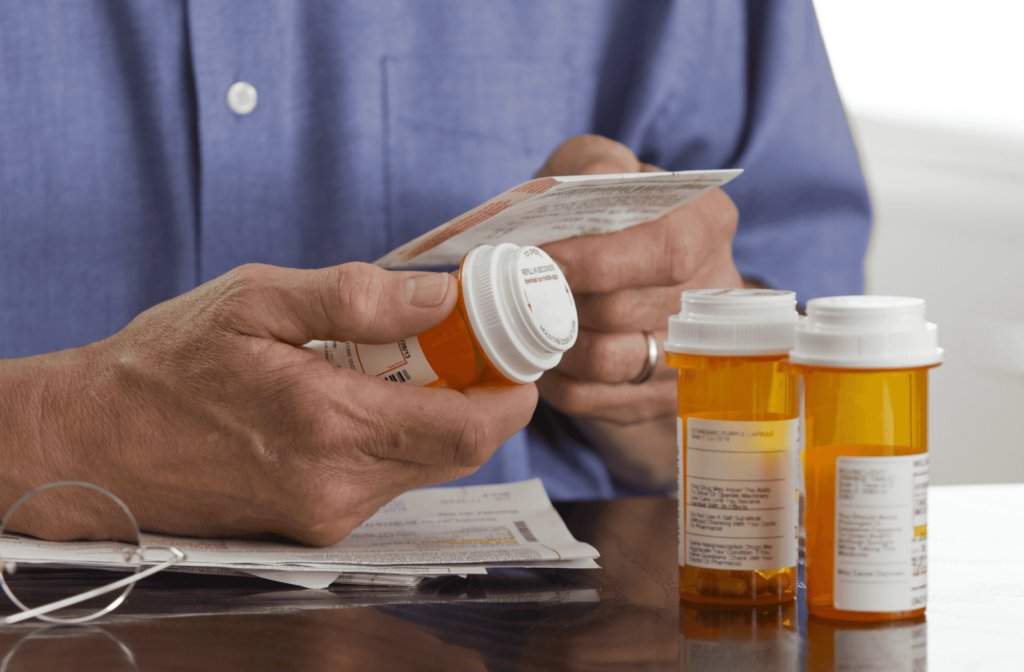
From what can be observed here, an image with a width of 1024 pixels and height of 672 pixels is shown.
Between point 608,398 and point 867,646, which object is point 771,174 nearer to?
point 608,398

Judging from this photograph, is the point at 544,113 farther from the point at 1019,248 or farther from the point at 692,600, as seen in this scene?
the point at 1019,248

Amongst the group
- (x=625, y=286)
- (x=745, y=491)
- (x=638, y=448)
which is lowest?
(x=638, y=448)

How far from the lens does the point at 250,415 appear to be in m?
0.59

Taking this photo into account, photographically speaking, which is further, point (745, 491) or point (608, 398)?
point (608, 398)

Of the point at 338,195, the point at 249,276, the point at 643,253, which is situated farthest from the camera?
the point at 338,195

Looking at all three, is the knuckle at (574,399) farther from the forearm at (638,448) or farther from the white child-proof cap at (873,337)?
the white child-proof cap at (873,337)

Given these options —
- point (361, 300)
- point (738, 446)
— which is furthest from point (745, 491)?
point (361, 300)

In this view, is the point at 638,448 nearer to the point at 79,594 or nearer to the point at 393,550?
the point at 393,550

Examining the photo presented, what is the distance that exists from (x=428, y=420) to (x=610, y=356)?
12.4 inches

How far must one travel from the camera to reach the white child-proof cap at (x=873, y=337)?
437 millimetres

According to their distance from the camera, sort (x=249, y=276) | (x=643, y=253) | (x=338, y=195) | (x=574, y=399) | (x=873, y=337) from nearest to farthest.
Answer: (x=873, y=337)
(x=249, y=276)
(x=643, y=253)
(x=574, y=399)
(x=338, y=195)

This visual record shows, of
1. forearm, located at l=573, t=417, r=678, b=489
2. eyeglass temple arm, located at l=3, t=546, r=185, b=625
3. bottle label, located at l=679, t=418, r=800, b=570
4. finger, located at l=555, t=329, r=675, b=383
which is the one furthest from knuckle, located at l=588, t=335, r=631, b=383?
eyeglass temple arm, located at l=3, t=546, r=185, b=625

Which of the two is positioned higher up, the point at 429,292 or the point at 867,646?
the point at 429,292

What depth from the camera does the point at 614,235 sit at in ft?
2.50
